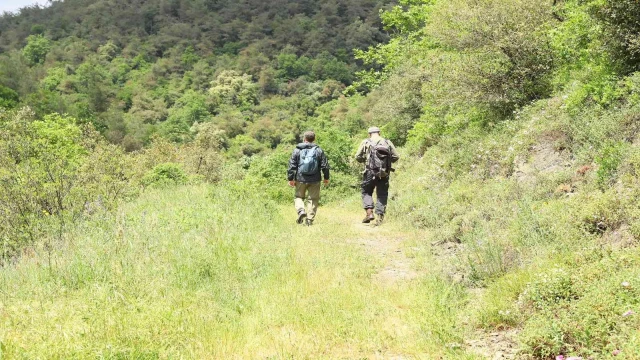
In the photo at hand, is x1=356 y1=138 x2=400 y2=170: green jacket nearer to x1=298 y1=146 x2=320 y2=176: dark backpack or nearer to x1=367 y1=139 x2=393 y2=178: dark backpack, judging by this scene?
x1=367 y1=139 x2=393 y2=178: dark backpack

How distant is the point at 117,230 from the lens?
5508 millimetres

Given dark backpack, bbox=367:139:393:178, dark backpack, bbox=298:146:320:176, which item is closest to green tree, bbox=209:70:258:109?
dark backpack, bbox=298:146:320:176

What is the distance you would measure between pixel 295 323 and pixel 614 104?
5.93 meters

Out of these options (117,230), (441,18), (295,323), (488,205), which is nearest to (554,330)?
(295,323)

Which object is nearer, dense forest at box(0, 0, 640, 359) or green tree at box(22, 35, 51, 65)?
dense forest at box(0, 0, 640, 359)

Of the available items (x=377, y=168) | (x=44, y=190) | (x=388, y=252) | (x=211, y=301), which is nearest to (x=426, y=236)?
(x=388, y=252)

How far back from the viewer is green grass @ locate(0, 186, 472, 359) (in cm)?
309

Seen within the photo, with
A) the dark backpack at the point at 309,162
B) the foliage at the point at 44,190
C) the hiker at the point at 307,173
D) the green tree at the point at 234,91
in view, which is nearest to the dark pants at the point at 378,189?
the hiker at the point at 307,173

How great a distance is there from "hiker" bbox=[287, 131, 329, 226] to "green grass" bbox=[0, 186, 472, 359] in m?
2.60

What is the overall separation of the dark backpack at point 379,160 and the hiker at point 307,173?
95cm

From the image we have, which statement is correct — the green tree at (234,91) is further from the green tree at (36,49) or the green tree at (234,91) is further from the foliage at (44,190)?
the foliage at (44,190)

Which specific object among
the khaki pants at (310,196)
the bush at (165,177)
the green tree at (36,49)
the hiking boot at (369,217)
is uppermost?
the green tree at (36,49)

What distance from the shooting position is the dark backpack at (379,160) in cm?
855

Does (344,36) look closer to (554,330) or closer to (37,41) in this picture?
(37,41)
